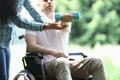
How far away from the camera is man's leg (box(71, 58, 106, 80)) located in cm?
335

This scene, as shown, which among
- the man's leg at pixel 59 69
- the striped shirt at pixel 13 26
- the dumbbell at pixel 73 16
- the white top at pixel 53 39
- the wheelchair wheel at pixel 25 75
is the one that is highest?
the dumbbell at pixel 73 16

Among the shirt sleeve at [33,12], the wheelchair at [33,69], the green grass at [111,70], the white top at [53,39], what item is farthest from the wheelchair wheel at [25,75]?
the green grass at [111,70]

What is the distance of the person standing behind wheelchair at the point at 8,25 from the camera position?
3.07m

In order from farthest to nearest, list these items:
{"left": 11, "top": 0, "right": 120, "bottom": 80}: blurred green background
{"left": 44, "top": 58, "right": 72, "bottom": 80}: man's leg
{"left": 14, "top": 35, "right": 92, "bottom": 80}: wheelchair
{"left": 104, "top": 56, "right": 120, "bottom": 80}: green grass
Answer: {"left": 11, "top": 0, "right": 120, "bottom": 80}: blurred green background → {"left": 104, "top": 56, "right": 120, "bottom": 80}: green grass → {"left": 14, "top": 35, "right": 92, "bottom": 80}: wheelchair → {"left": 44, "top": 58, "right": 72, "bottom": 80}: man's leg

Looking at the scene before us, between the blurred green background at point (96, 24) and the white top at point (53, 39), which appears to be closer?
the white top at point (53, 39)

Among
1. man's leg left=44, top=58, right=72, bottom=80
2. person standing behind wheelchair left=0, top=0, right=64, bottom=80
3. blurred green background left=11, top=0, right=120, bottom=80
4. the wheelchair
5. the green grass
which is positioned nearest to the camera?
person standing behind wheelchair left=0, top=0, right=64, bottom=80

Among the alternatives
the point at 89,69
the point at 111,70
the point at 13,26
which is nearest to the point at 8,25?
the point at 13,26

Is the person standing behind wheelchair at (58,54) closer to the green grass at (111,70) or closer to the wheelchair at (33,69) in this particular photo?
the wheelchair at (33,69)

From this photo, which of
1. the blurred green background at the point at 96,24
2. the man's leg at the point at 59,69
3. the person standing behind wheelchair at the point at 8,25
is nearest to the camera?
the person standing behind wheelchair at the point at 8,25

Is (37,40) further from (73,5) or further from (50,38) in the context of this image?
(73,5)

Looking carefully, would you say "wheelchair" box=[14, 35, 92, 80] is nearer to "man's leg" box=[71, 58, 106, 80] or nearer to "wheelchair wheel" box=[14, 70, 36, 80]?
"wheelchair wheel" box=[14, 70, 36, 80]

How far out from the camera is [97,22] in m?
10.2

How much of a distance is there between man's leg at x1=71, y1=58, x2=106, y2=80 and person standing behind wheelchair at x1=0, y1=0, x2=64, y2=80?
1.21 feet

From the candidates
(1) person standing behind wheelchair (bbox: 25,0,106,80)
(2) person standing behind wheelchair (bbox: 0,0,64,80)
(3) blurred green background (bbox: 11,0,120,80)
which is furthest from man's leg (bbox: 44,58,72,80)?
(3) blurred green background (bbox: 11,0,120,80)
